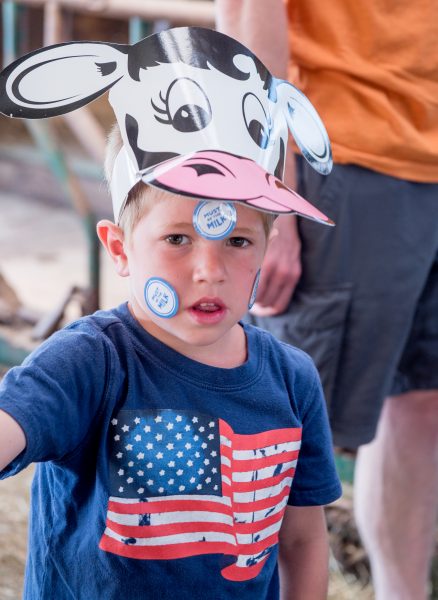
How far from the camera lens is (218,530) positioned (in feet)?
4.25

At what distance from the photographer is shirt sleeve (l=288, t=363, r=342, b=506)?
1.41 metres

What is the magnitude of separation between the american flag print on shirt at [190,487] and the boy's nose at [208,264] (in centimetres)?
19

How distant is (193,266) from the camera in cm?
121

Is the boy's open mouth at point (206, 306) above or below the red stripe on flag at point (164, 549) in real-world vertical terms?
above

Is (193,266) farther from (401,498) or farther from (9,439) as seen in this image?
(401,498)

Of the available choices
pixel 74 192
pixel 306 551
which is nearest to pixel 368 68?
pixel 306 551

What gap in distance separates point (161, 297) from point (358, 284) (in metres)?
0.71

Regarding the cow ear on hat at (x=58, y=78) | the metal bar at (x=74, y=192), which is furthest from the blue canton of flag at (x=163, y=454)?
the metal bar at (x=74, y=192)

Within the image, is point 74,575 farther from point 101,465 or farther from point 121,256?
point 121,256

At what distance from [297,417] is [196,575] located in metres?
0.26

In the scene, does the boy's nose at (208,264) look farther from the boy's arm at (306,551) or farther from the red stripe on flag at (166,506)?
the boy's arm at (306,551)

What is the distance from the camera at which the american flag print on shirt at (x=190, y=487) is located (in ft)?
4.06

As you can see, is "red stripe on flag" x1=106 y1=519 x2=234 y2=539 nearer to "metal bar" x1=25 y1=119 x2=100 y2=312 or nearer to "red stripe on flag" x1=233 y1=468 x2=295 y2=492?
"red stripe on flag" x1=233 y1=468 x2=295 y2=492

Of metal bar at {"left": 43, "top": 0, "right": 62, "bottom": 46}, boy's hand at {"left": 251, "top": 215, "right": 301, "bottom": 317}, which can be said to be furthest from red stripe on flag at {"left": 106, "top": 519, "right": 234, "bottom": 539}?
metal bar at {"left": 43, "top": 0, "right": 62, "bottom": 46}
